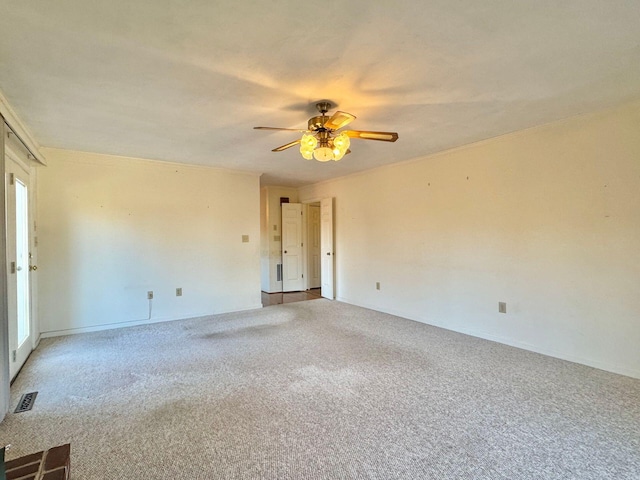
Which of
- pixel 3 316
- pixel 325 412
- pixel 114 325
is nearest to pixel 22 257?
pixel 114 325

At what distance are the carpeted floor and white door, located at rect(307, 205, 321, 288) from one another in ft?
12.8

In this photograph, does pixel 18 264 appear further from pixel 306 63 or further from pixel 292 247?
pixel 292 247

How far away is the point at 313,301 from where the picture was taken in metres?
6.16

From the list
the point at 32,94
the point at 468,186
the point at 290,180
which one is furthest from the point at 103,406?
the point at 290,180

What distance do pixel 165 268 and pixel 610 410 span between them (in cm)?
514

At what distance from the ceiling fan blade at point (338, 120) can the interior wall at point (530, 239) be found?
7.48 ft

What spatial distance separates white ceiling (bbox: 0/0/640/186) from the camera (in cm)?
160

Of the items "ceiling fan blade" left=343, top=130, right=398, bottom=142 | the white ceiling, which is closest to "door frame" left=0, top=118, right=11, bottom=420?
the white ceiling

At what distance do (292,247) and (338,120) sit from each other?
5009mm

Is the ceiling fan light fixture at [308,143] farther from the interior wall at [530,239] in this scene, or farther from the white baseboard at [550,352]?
the white baseboard at [550,352]

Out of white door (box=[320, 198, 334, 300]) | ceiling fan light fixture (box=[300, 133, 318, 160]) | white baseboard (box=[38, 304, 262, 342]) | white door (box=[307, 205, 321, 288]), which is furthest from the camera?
white door (box=[307, 205, 321, 288])

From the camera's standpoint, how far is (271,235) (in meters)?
7.17

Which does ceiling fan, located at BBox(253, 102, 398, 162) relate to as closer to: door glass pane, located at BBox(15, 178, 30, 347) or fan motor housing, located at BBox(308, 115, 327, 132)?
fan motor housing, located at BBox(308, 115, 327, 132)

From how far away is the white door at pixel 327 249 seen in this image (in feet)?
20.7
